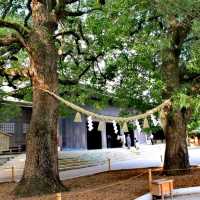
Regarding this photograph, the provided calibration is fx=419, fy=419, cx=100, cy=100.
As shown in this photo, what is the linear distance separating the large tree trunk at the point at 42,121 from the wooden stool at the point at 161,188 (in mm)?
2896

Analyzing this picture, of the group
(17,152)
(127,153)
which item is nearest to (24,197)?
(17,152)

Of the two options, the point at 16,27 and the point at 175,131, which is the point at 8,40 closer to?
the point at 16,27

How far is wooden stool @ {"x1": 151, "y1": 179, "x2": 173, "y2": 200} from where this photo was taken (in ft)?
39.2

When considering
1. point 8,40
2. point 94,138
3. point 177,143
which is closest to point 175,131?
point 177,143

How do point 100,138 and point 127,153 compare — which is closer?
point 127,153

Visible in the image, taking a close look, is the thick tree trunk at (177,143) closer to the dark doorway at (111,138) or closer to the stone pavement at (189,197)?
the stone pavement at (189,197)

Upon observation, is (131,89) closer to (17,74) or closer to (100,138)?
(17,74)

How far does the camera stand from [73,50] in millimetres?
18250

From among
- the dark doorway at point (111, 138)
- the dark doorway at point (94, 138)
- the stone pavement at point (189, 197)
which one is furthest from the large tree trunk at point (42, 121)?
the dark doorway at point (111, 138)

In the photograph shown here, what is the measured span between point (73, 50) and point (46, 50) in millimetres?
4564

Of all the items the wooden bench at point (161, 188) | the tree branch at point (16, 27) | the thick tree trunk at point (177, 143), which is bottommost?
the wooden bench at point (161, 188)

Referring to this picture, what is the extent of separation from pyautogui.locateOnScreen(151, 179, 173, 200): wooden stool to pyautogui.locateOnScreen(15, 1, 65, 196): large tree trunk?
114 inches

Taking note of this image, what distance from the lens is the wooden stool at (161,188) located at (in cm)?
1195

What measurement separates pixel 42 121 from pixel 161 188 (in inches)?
166
